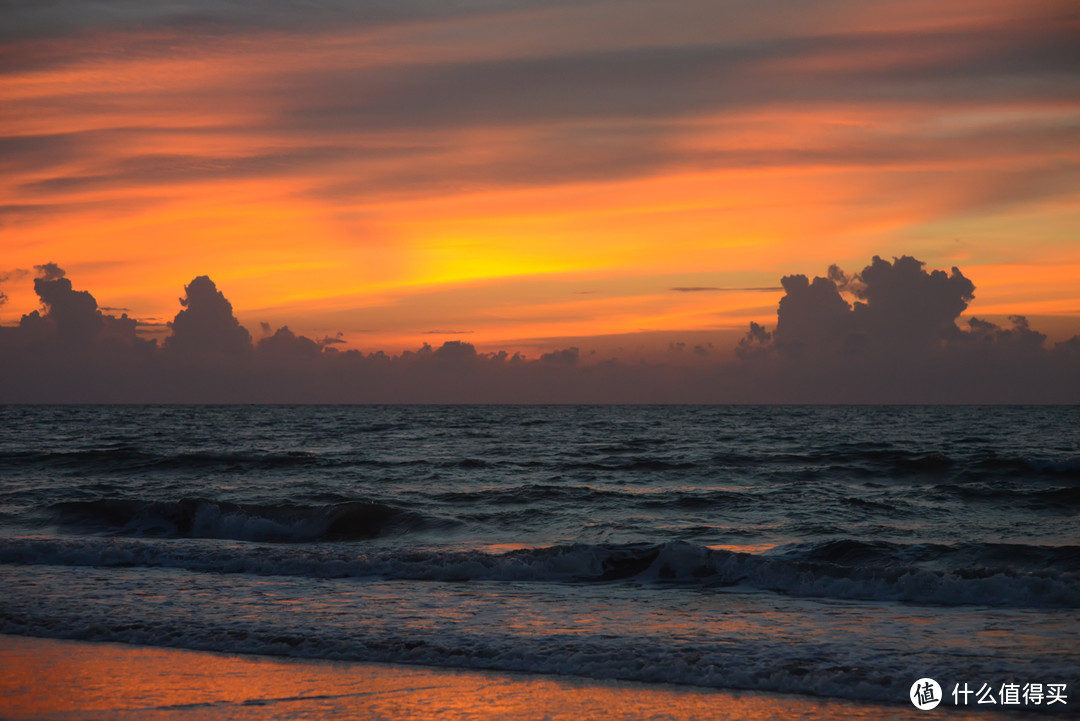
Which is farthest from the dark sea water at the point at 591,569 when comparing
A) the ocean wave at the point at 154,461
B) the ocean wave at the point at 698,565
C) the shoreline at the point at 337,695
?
the ocean wave at the point at 154,461

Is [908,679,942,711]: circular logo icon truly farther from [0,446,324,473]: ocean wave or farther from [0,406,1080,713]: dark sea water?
[0,446,324,473]: ocean wave

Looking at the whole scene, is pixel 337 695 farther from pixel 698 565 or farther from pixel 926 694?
pixel 698 565

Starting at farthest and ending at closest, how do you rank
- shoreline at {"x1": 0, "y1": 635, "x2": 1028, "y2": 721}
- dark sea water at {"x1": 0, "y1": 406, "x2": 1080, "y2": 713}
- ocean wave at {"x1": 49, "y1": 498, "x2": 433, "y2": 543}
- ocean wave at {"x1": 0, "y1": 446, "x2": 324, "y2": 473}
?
ocean wave at {"x1": 0, "y1": 446, "x2": 324, "y2": 473}
ocean wave at {"x1": 49, "y1": 498, "x2": 433, "y2": 543}
dark sea water at {"x1": 0, "y1": 406, "x2": 1080, "y2": 713}
shoreline at {"x1": 0, "y1": 635, "x2": 1028, "y2": 721}

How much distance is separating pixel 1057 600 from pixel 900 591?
1982 mm

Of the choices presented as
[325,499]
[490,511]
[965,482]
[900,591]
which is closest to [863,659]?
[900,591]

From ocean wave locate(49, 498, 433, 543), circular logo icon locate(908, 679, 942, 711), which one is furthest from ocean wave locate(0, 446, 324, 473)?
circular logo icon locate(908, 679, 942, 711)

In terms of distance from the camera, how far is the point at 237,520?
2080 centimetres

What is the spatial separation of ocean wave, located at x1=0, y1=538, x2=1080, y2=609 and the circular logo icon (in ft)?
13.9

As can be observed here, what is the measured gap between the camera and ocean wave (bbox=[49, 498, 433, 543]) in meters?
20.1

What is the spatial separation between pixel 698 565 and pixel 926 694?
6.68 m

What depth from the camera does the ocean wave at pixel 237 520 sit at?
2014 cm

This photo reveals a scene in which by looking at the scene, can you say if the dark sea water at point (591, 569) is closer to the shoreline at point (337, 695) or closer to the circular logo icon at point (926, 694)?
the circular logo icon at point (926, 694)

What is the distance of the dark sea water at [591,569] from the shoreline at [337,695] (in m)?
0.36

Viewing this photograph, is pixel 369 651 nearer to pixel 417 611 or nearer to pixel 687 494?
pixel 417 611
